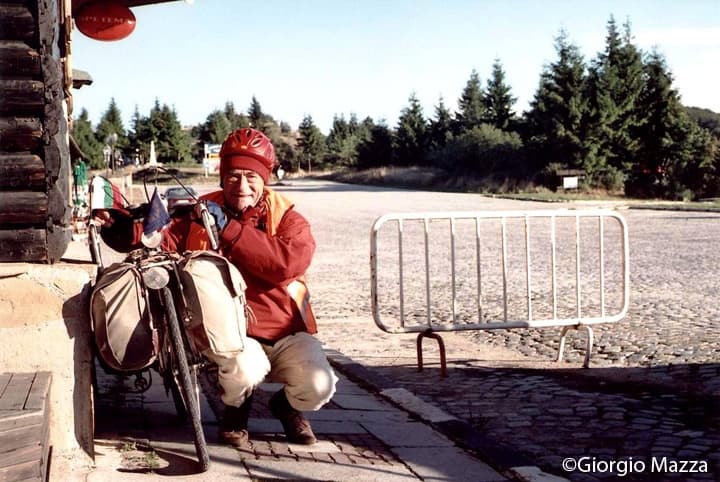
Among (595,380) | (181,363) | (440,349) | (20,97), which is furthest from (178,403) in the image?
(595,380)

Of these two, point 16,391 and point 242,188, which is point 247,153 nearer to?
point 242,188

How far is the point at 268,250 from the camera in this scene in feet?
13.8

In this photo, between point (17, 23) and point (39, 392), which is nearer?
point (39, 392)

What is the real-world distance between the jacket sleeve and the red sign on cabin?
18.0 feet

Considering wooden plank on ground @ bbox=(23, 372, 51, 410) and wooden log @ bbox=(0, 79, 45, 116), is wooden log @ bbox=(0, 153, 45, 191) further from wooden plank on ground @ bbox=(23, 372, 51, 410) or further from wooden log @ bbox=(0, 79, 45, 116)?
wooden plank on ground @ bbox=(23, 372, 51, 410)

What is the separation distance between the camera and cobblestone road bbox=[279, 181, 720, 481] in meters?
4.69

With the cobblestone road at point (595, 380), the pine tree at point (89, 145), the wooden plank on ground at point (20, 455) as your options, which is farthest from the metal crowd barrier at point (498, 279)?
the pine tree at point (89, 145)

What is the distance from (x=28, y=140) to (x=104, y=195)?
0.43 metres

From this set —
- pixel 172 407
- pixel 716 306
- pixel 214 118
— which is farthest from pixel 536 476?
pixel 214 118

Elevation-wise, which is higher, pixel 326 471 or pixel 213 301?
pixel 213 301

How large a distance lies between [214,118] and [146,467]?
4067 inches

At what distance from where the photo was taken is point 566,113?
5238 cm

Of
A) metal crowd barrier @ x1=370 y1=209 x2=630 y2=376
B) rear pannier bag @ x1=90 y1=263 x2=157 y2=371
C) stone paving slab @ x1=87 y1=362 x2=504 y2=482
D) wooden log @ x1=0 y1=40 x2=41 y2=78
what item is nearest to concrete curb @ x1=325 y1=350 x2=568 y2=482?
stone paving slab @ x1=87 y1=362 x2=504 y2=482

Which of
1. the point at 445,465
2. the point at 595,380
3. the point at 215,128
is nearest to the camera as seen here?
the point at 445,465
